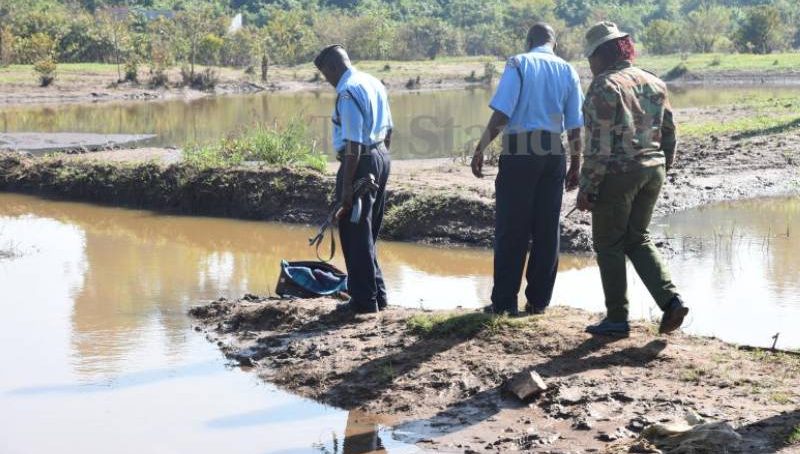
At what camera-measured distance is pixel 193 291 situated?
932 centimetres

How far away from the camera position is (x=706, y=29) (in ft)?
196

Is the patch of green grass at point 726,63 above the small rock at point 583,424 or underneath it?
above

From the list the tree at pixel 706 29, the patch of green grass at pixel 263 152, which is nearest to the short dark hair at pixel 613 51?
the patch of green grass at pixel 263 152

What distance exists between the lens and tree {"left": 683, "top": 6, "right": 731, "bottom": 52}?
191 ft

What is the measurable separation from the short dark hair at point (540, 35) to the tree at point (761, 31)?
1932 inches

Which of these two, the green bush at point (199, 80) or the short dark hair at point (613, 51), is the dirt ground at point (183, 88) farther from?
the short dark hair at point (613, 51)

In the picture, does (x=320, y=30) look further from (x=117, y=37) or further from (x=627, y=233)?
(x=627, y=233)

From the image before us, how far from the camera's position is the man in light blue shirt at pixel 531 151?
621 cm

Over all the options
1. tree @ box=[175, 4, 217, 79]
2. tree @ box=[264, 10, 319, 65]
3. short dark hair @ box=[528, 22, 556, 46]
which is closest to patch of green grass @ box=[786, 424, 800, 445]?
short dark hair @ box=[528, 22, 556, 46]

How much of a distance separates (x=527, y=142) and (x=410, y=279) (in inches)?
150

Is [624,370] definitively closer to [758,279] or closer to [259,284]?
[758,279]

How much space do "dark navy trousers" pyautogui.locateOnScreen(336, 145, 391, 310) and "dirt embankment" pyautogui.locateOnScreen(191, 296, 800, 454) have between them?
180mm

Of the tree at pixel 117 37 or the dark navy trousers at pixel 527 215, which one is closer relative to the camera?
the dark navy trousers at pixel 527 215

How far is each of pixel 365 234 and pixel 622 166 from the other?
1.83m
